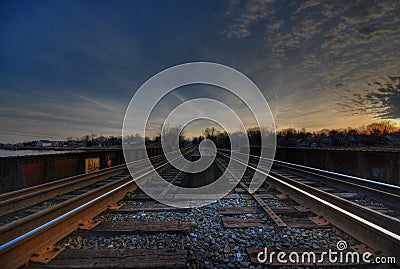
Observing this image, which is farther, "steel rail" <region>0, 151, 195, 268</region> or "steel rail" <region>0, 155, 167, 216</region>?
"steel rail" <region>0, 155, 167, 216</region>

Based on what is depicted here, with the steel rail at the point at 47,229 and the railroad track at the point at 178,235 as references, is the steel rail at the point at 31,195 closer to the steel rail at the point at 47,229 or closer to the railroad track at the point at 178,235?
the steel rail at the point at 47,229

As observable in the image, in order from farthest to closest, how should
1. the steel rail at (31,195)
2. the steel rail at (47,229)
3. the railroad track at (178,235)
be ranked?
the steel rail at (31,195), the railroad track at (178,235), the steel rail at (47,229)

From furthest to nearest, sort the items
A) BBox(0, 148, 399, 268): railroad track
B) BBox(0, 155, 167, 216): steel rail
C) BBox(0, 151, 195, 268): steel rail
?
BBox(0, 155, 167, 216): steel rail → BBox(0, 148, 399, 268): railroad track → BBox(0, 151, 195, 268): steel rail

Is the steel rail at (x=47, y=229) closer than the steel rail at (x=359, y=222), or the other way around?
the steel rail at (x=47, y=229)

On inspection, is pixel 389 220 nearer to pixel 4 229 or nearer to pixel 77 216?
pixel 77 216

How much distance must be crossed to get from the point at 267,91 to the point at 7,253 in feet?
64.6

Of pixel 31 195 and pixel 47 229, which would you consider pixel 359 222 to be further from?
pixel 31 195

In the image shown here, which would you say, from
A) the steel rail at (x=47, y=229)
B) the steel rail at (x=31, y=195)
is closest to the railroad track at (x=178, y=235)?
the steel rail at (x=47, y=229)

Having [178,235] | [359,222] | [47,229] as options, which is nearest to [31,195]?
[47,229]

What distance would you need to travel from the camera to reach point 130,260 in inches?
105

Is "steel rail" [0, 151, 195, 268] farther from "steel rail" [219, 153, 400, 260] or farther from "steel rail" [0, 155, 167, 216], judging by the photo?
"steel rail" [219, 153, 400, 260]

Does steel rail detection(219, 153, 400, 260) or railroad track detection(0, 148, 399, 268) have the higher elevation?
steel rail detection(219, 153, 400, 260)

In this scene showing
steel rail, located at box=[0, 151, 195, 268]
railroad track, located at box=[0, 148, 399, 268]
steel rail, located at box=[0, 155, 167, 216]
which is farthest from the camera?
steel rail, located at box=[0, 155, 167, 216]

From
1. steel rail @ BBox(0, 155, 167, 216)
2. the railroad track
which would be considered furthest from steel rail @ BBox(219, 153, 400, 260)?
steel rail @ BBox(0, 155, 167, 216)
